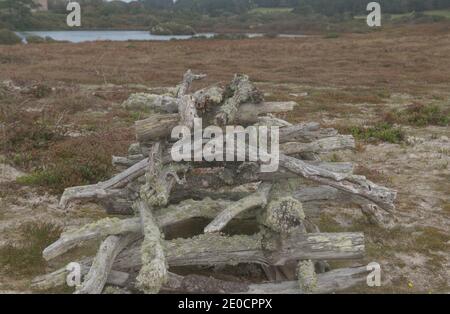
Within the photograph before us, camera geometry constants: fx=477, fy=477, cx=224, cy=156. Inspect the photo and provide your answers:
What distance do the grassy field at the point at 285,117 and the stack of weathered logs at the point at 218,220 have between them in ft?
4.89

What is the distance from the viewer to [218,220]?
7172 millimetres

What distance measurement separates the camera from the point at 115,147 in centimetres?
1539

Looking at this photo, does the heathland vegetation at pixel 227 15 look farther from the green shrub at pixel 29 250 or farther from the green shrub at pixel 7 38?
the green shrub at pixel 29 250

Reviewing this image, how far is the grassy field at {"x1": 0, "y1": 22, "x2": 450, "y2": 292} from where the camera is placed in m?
10.0

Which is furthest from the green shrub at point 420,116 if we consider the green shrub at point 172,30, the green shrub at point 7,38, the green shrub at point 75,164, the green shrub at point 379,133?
the green shrub at point 172,30

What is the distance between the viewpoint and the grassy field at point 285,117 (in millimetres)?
10000

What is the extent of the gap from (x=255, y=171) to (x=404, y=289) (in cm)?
327

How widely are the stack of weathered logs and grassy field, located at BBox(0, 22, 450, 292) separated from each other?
1.49 metres

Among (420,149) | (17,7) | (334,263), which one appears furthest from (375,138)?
(17,7)

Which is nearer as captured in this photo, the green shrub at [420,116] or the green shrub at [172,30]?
the green shrub at [420,116]

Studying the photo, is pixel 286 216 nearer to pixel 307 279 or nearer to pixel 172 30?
pixel 307 279

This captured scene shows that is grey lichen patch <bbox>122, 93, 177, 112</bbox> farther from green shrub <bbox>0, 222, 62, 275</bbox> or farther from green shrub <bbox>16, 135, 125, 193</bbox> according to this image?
green shrub <bbox>16, 135, 125, 193</bbox>

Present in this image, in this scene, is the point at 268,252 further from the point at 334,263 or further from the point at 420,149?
the point at 420,149

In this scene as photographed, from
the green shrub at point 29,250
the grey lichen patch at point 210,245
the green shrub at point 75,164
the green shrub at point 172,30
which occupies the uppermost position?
the green shrub at point 172,30
